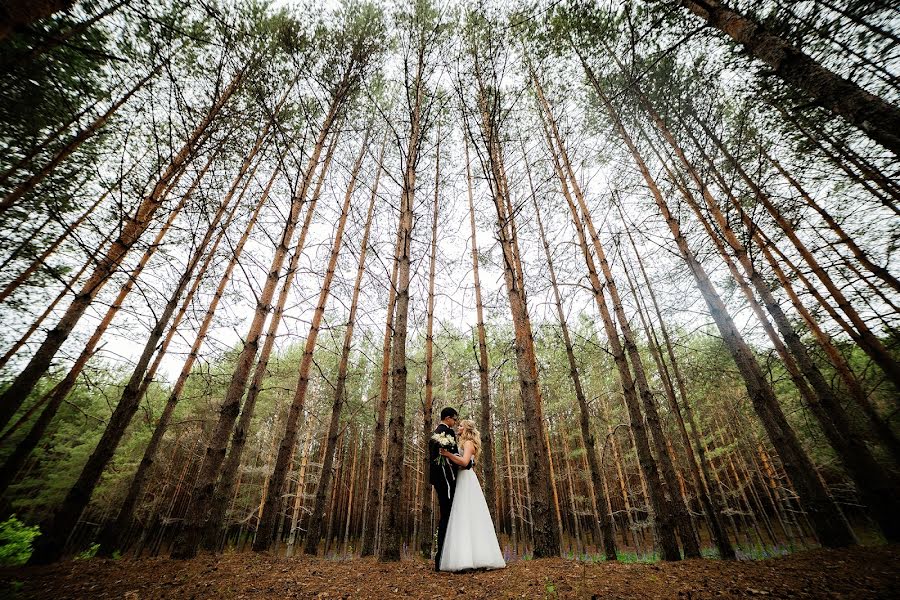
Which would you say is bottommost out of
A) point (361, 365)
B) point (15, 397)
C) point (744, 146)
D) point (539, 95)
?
point (15, 397)

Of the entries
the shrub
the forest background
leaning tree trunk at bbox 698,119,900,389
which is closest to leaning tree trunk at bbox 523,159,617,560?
the forest background

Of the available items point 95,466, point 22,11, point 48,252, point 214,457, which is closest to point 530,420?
point 214,457

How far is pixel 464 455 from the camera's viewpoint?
386 centimetres

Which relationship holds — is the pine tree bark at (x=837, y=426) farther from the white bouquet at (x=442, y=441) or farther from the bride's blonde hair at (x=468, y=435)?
the white bouquet at (x=442, y=441)

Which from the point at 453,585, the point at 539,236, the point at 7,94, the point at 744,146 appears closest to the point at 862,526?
the point at 744,146

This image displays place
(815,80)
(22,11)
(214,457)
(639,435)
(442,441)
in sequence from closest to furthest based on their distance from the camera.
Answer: (22,11) → (815,80) → (442,441) → (214,457) → (639,435)

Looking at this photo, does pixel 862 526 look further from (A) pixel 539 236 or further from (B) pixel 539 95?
(B) pixel 539 95

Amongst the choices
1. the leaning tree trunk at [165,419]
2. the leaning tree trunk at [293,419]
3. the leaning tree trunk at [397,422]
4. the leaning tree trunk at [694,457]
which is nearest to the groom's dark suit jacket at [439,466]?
the leaning tree trunk at [397,422]

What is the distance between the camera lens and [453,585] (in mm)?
2918

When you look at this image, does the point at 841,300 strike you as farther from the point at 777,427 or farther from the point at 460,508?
the point at 460,508

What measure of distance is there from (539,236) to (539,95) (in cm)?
360

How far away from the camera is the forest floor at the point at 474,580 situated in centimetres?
251

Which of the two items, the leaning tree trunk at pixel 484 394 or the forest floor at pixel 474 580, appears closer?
the forest floor at pixel 474 580

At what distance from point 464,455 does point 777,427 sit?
6.32 metres
